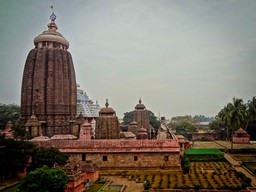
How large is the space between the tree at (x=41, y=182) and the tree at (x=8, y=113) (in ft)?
153

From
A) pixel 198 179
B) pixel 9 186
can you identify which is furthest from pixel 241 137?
pixel 9 186

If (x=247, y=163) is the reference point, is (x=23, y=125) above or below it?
above

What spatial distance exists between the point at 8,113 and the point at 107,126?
39.1 meters

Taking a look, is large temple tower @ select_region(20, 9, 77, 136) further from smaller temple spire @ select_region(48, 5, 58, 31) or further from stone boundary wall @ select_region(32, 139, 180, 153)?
stone boundary wall @ select_region(32, 139, 180, 153)

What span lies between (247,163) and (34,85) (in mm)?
26856

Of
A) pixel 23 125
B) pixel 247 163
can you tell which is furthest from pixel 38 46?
pixel 247 163

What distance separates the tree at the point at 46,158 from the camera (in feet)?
76.9

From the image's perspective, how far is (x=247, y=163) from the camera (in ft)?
102

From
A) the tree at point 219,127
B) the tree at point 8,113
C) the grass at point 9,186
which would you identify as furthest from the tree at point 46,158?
the tree at point 219,127

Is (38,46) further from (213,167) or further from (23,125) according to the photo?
(213,167)

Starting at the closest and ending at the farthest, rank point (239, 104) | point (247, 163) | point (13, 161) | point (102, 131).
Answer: point (13, 161)
point (247, 163)
point (102, 131)
point (239, 104)

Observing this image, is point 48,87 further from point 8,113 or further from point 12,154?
point 8,113

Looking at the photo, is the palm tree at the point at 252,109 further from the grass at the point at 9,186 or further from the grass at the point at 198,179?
the grass at the point at 9,186

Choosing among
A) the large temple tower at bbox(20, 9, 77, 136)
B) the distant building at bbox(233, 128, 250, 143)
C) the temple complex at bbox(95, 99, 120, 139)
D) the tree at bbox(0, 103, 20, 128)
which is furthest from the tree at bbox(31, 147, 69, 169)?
the tree at bbox(0, 103, 20, 128)
